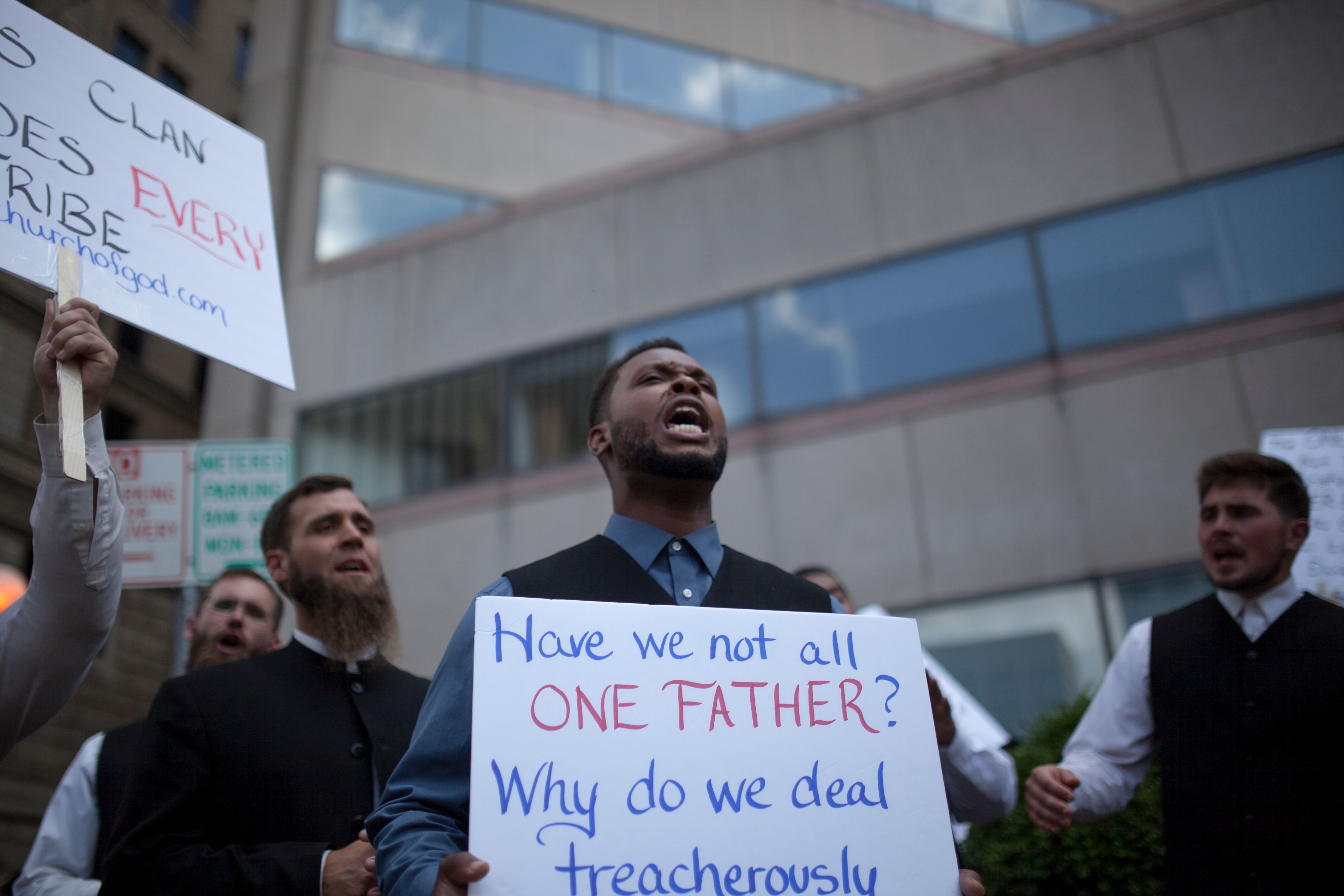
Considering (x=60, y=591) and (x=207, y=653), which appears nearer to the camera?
(x=60, y=591)

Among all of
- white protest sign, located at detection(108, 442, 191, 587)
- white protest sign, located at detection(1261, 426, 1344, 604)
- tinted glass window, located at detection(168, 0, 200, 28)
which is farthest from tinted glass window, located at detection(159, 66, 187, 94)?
white protest sign, located at detection(1261, 426, 1344, 604)

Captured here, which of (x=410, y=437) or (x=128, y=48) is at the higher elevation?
(x=128, y=48)

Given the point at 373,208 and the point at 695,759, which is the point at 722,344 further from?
the point at 695,759

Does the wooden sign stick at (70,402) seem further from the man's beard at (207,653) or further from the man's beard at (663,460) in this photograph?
the man's beard at (207,653)

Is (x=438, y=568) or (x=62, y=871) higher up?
(x=438, y=568)

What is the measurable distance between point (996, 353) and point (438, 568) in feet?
20.1

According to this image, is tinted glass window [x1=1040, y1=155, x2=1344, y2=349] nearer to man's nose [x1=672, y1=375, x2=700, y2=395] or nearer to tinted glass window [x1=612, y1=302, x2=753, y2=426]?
tinted glass window [x1=612, y1=302, x2=753, y2=426]

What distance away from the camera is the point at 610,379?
2643 millimetres

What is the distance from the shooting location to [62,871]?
124 inches

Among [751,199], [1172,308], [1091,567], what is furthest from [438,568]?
[1172,308]

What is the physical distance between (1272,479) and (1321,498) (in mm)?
1117

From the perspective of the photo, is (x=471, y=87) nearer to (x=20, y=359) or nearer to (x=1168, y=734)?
(x=20, y=359)

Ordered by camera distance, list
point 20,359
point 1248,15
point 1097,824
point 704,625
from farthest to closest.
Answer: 1. point 1248,15
2. point 20,359
3. point 1097,824
4. point 704,625

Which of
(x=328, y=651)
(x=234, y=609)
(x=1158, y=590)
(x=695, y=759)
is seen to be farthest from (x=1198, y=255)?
(x=695, y=759)
